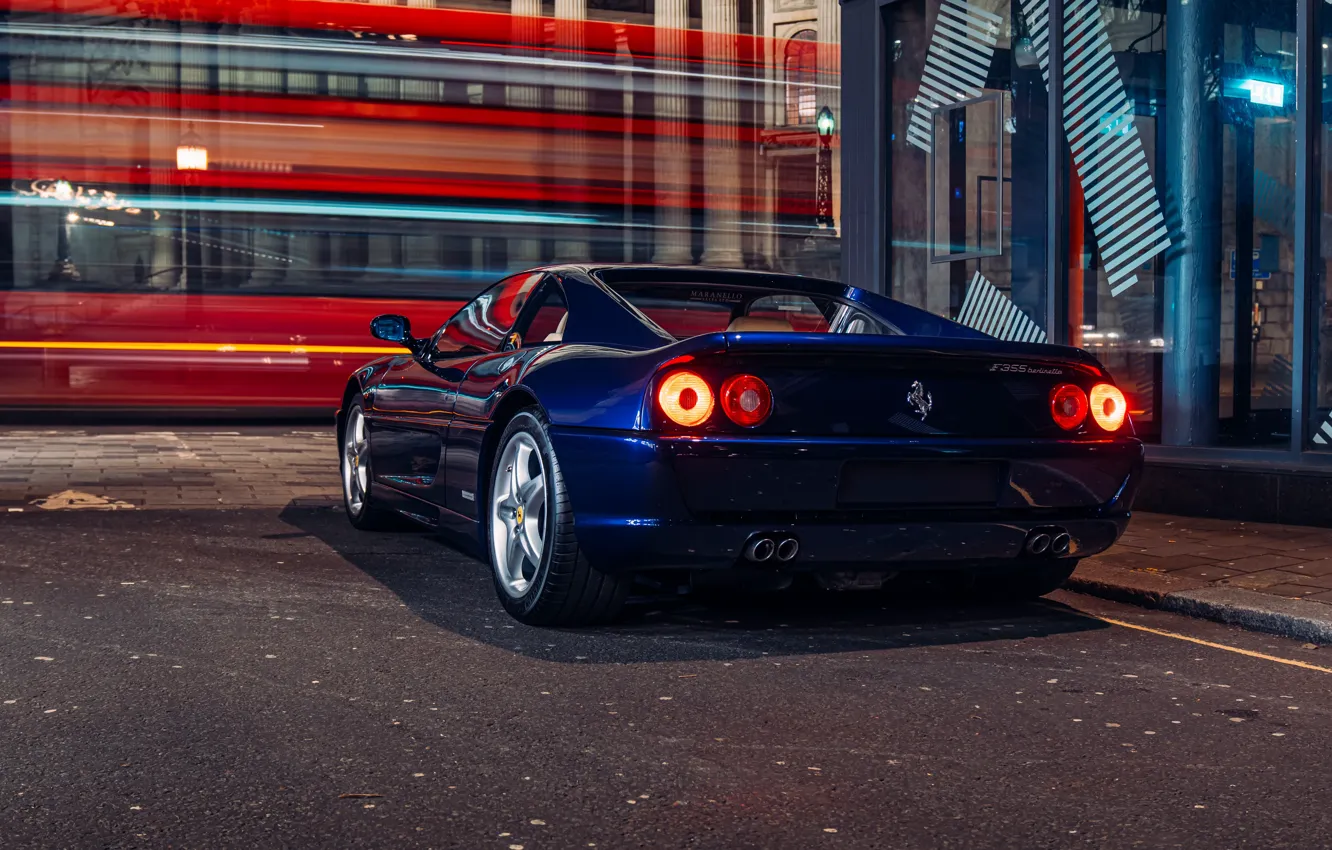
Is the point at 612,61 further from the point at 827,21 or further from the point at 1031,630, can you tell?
the point at 1031,630

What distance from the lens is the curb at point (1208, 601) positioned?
5.07m

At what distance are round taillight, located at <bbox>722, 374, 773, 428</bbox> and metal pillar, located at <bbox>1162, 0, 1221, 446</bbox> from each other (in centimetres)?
504

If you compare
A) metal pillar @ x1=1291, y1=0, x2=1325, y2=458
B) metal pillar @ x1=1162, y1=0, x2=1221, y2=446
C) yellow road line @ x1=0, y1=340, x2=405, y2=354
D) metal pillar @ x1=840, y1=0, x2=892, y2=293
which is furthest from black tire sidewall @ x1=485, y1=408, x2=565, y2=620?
yellow road line @ x1=0, y1=340, x2=405, y2=354

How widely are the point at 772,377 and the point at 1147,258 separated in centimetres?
533

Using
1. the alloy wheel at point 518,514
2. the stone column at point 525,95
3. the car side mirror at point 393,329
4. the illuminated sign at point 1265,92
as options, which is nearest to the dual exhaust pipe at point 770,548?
the alloy wheel at point 518,514

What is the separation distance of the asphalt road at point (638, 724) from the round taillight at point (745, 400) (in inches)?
28.1

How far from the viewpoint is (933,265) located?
419 inches

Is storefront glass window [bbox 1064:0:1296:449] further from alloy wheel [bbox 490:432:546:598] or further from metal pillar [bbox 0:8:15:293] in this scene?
metal pillar [bbox 0:8:15:293]

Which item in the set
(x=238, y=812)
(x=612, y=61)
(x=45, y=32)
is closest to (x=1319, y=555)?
(x=238, y=812)

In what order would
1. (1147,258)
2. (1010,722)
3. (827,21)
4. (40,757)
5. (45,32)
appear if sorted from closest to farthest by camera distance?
1. (40,757)
2. (1010,722)
3. (1147,258)
4. (827,21)
5. (45,32)

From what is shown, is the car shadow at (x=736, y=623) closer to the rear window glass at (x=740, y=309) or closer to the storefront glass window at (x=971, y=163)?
the rear window glass at (x=740, y=309)

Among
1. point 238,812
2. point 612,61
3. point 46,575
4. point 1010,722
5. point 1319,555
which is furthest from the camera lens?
point 612,61

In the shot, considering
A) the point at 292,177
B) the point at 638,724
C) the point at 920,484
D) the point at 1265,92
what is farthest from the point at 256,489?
the point at 1265,92

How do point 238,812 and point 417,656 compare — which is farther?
point 417,656
